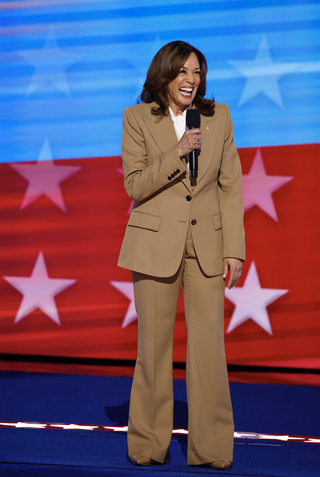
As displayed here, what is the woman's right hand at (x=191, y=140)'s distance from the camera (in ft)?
5.77

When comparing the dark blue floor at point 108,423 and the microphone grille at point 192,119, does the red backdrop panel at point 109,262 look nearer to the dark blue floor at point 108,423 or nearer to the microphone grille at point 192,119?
the dark blue floor at point 108,423

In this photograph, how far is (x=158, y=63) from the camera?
1915 millimetres

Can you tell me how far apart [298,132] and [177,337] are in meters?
1.41

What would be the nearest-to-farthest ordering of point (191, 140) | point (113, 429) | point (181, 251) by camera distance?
point (191, 140) → point (181, 251) → point (113, 429)

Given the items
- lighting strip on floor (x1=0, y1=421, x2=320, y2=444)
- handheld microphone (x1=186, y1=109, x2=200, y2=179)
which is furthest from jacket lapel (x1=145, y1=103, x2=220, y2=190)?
lighting strip on floor (x1=0, y1=421, x2=320, y2=444)

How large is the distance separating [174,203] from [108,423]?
1135 millimetres

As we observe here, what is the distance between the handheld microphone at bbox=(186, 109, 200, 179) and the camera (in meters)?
1.77

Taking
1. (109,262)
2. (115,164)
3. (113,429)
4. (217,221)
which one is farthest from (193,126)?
(109,262)

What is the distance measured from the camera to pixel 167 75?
1.90 metres

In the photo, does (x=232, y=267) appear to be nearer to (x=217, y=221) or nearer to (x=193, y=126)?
(x=217, y=221)

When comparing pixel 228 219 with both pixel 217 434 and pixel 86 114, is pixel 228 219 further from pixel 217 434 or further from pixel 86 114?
pixel 86 114

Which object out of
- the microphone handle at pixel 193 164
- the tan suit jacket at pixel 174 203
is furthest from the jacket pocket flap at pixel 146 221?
the microphone handle at pixel 193 164

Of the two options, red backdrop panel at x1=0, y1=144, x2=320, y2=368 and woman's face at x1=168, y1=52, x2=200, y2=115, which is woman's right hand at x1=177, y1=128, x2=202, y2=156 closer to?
woman's face at x1=168, y1=52, x2=200, y2=115

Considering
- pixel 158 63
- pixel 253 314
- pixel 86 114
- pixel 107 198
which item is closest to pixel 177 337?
pixel 253 314
